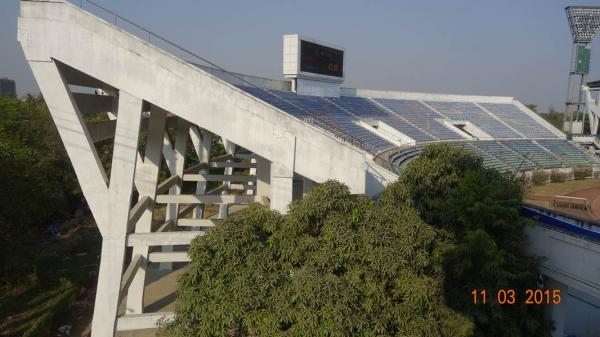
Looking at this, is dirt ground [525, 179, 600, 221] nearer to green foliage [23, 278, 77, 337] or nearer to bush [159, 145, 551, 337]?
bush [159, 145, 551, 337]

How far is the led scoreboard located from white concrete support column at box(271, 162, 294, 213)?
17.2 metres

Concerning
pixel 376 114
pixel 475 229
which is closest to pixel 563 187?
pixel 376 114

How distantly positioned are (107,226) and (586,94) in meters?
48.7

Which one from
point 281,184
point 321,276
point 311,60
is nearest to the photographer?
point 321,276

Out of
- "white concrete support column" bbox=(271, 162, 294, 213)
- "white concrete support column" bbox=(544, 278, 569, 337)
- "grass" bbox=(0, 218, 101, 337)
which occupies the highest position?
"white concrete support column" bbox=(271, 162, 294, 213)

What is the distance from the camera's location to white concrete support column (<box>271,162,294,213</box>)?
9.38m

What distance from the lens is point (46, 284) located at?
55.2 ft

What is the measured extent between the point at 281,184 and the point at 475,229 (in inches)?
160

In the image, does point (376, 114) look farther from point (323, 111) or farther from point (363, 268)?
point (363, 268)

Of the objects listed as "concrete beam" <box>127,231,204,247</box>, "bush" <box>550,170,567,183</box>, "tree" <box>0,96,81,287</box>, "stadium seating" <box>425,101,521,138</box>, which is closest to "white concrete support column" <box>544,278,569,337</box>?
"concrete beam" <box>127,231,204,247</box>

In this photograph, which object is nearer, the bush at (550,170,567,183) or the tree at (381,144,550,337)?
the tree at (381,144,550,337)

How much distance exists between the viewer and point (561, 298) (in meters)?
8.91

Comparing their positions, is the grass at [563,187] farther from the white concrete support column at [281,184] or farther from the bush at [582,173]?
the white concrete support column at [281,184]

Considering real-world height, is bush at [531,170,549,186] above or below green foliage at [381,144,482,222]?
below
